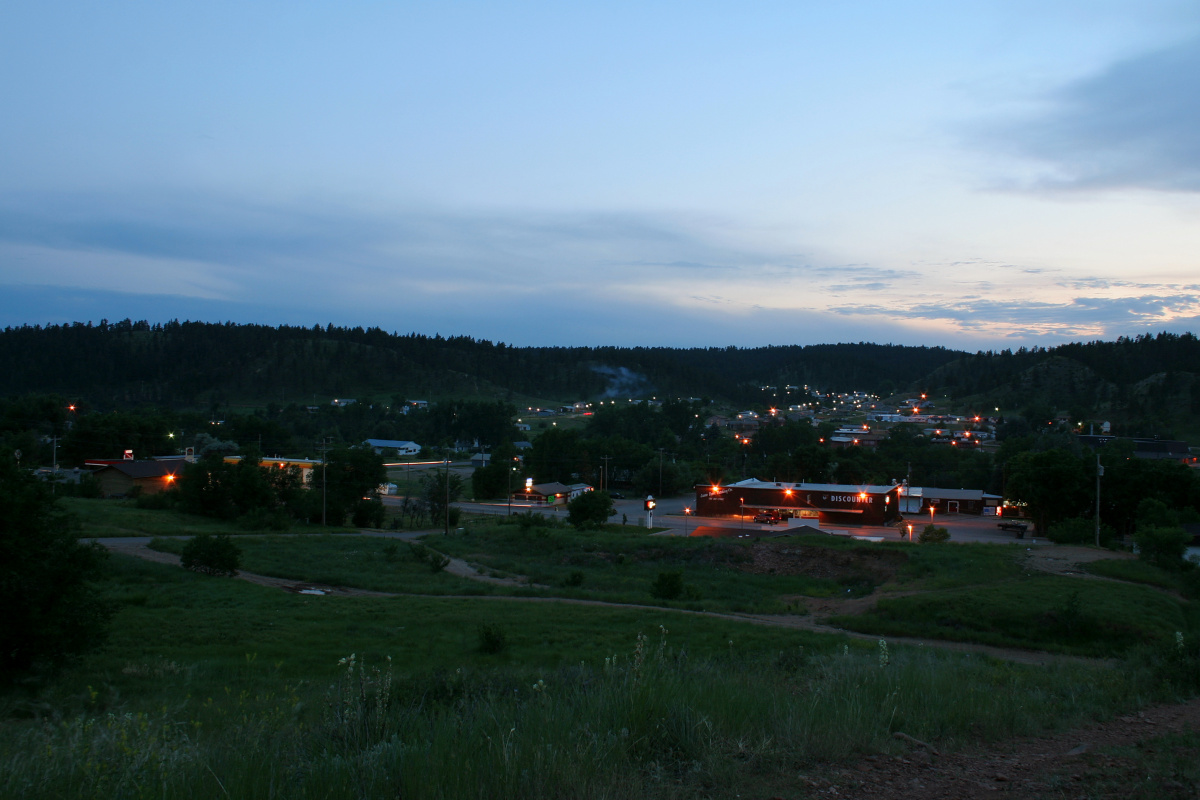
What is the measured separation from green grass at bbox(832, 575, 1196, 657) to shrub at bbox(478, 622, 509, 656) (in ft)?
41.2

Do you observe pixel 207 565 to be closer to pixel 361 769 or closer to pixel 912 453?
pixel 361 769

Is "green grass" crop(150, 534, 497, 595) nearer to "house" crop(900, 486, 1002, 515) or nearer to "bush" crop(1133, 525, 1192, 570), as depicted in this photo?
"bush" crop(1133, 525, 1192, 570)

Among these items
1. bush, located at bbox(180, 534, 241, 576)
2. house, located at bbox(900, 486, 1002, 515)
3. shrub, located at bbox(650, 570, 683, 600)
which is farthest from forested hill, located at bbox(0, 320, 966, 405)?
shrub, located at bbox(650, 570, 683, 600)

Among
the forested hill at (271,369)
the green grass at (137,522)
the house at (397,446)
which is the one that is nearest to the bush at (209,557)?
the green grass at (137,522)

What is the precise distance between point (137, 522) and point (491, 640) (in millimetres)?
34331

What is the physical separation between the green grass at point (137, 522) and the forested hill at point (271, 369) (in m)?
102

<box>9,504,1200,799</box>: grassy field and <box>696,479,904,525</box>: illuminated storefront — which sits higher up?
<box>9,504,1200,799</box>: grassy field

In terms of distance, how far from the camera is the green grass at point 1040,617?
21.4m

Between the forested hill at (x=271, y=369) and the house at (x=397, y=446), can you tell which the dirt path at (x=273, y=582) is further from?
the forested hill at (x=271, y=369)

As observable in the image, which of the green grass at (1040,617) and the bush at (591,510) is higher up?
the green grass at (1040,617)

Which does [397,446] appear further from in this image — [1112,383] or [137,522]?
[1112,383]

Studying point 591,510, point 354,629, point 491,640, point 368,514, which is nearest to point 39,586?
point 354,629

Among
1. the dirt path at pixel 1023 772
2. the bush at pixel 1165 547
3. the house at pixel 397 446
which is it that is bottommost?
the house at pixel 397 446

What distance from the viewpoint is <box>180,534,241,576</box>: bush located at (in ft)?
87.7
